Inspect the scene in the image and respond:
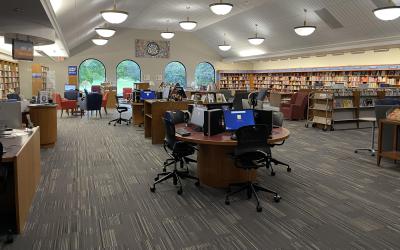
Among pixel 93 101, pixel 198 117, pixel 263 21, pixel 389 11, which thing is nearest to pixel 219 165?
pixel 198 117

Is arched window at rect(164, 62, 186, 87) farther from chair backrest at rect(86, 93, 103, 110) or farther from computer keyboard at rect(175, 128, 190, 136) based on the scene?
computer keyboard at rect(175, 128, 190, 136)

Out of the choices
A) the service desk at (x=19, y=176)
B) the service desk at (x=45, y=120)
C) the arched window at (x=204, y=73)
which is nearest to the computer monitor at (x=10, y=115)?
the service desk at (x=19, y=176)

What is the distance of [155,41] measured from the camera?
20719mm

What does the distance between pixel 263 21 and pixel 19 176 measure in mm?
13844

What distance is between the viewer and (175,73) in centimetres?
2170

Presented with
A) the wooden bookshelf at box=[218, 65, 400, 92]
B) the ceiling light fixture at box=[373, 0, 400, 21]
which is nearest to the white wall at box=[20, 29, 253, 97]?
the wooden bookshelf at box=[218, 65, 400, 92]

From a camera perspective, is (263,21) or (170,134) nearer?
(170,134)

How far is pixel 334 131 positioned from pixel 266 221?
753 cm

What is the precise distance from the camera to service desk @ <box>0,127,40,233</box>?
3.31 meters

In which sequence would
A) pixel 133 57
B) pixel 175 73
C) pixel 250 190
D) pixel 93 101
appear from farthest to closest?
pixel 175 73, pixel 133 57, pixel 93 101, pixel 250 190

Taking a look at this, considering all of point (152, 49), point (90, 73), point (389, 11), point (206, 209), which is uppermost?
point (152, 49)

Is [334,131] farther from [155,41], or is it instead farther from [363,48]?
[155,41]

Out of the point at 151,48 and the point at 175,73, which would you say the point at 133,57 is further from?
the point at 175,73

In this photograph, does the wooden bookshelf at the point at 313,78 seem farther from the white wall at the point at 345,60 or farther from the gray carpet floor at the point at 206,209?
the gray carpet floor at the point at 206,209
